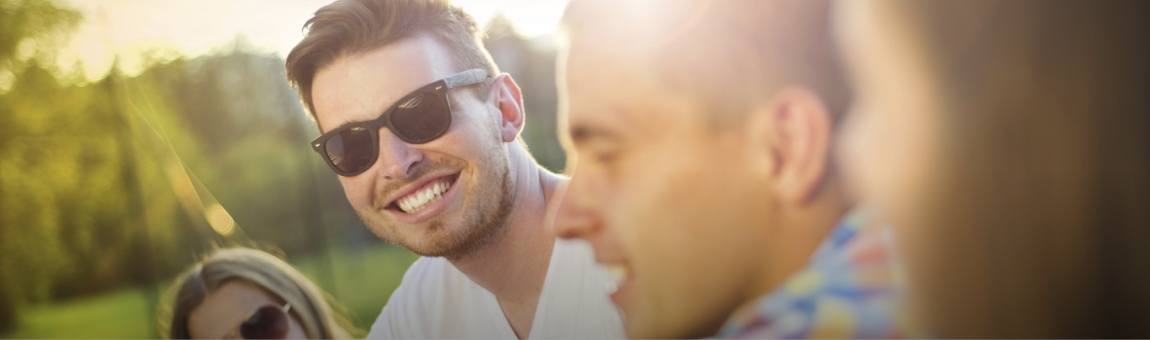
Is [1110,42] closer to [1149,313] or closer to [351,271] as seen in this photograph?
[1149,313]

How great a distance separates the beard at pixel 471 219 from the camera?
8.46ft

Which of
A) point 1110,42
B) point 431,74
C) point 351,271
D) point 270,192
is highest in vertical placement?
point 1110,42

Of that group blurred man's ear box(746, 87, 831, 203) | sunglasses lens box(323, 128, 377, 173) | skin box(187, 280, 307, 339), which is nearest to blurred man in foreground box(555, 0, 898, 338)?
blurred man's ear box(746, 87, 831, 203)

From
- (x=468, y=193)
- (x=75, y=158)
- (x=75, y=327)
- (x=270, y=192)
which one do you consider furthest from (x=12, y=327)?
(x=468, y=193)

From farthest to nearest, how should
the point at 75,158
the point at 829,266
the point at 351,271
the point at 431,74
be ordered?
1. the point at 75,158
2. the point at 351,271
3. the point at 431,74
4. the point at 829,266

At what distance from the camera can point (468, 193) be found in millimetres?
2604

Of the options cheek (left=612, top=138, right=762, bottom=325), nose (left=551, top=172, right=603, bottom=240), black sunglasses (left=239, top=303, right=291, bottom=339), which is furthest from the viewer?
black sunglasses (left=239, top=303, right=291, bottom=339)

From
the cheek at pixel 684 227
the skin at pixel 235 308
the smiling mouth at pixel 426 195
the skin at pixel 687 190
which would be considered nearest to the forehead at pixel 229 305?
the skin at pixel 235 308

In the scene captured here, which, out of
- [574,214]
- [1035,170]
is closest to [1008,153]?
[1035,170]

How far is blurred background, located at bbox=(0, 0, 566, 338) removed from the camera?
111 inches

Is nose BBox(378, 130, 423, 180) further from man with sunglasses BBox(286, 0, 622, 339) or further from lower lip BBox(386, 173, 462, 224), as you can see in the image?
lower lip BBox(386, 173, 462, 224)

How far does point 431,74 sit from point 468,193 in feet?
1.11

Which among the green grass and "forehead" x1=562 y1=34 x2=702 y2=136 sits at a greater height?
"forehead" x1=562 y1=34 x2=702 y2=136

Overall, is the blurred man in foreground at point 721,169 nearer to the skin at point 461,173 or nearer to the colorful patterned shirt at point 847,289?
the colorful patterned shirt at point 847,289
